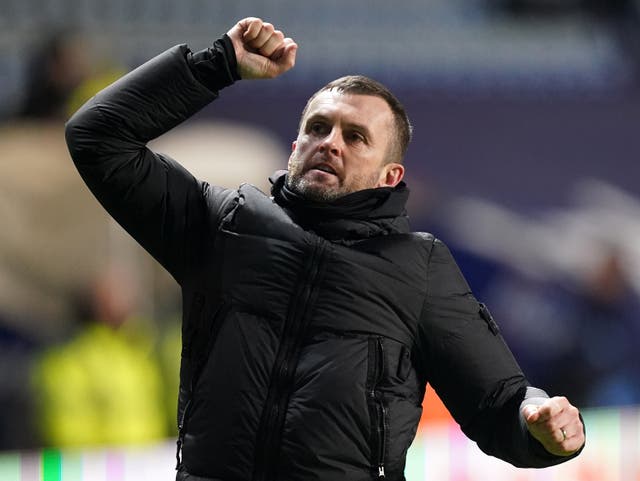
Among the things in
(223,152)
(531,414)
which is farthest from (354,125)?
(223,152)

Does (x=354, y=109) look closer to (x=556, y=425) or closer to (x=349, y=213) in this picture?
(x=349, y=213)

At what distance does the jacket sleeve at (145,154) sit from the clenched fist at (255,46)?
104 millimetres

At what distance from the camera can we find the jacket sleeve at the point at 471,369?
3.06m

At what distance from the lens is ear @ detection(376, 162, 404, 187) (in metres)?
3.15

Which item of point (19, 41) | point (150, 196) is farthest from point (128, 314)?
point (150, 196)

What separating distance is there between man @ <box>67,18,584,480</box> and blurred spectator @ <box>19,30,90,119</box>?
12.7 ft

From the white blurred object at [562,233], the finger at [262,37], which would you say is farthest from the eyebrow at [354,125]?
the white blurred object at [562,233]

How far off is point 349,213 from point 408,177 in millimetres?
4944

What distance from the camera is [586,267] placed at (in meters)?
8.27

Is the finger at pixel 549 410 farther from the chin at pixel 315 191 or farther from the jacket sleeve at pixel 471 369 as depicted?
the chin at pixel 315 191

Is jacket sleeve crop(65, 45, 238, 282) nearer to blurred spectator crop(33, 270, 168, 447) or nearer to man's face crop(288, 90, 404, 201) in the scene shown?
man's face crop(288, 90, 404, 201)

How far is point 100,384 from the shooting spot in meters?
6.46

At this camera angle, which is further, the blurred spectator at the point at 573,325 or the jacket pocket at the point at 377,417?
the blurred spectator at the point at 573,325

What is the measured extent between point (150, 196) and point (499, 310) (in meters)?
5.23
